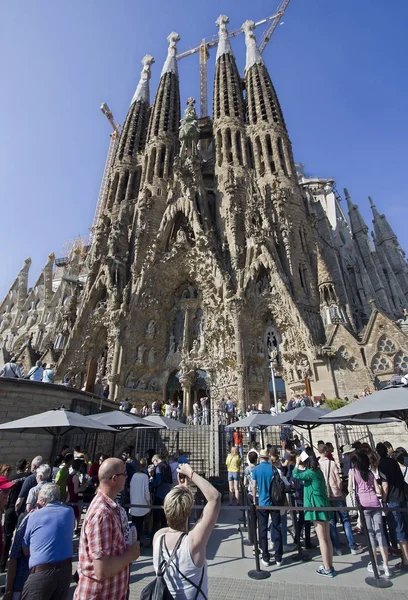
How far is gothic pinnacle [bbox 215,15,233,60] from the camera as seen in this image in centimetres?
3725

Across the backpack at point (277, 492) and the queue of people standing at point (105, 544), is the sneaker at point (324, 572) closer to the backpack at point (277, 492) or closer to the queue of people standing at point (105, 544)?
the backpack at point (277, 492)

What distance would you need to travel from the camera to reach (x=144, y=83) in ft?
133

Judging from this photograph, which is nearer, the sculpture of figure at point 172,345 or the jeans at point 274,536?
the jeans at point 274,536

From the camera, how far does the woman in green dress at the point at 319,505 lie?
13.4 ft

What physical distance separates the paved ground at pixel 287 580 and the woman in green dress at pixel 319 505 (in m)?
0.16

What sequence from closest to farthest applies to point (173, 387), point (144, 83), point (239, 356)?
point (239, 356) → point (173, 387) → point (144, 83)

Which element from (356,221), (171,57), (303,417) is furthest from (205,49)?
(303,417)

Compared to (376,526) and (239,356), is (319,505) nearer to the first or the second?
(376,526)

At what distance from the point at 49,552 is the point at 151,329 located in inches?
765

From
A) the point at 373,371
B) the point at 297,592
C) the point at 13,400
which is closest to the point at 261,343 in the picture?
the point at 373,371

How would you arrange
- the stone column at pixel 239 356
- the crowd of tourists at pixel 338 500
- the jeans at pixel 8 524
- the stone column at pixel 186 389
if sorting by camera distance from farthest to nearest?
the stone column at pixel 186 389 → the stone column at pixel 239 356 → the jeans at pixel 8 524 → the crowd of tourists at pixel 338 500

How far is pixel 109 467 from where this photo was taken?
2178 millimetres

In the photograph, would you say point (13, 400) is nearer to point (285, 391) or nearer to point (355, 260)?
point (285, 391)

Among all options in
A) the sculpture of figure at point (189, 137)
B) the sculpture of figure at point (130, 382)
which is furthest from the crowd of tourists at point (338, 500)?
the sculpture of figure at point (189, 137)
